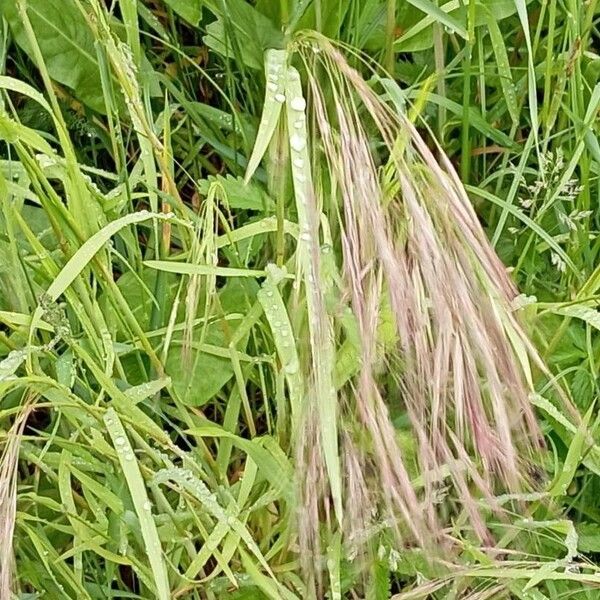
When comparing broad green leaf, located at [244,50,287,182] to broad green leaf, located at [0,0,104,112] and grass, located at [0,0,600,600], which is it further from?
broad green leaf, located at [0,0,104,112]

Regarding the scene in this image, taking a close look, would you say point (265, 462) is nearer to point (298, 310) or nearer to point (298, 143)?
point (298, 310)

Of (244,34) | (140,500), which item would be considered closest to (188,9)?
(244,34)

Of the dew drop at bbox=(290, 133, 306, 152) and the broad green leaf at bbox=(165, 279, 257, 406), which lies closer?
the dew drop at bbox=(290, 133, 306, 152)

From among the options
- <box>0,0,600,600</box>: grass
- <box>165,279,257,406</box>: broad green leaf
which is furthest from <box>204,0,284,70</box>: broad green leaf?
<box>165,279,257,406</box>: broad green leaf

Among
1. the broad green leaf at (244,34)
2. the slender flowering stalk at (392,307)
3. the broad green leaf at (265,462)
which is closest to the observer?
the slender flowering stalk at (392,307)

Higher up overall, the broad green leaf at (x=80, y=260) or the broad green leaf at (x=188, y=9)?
the broad green leaf at (x=188, y=9)

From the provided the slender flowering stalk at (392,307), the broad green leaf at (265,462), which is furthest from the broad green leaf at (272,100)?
the broad green leaf at (265,462)

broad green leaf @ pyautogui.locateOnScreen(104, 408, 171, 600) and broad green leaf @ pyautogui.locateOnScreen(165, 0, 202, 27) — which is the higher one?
broad green leaf @ pyautogui.locateOnScreen(165, 0, 202, 27)

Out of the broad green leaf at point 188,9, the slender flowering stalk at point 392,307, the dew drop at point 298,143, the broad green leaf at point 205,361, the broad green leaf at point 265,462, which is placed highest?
the broad green leaf at point 188,9

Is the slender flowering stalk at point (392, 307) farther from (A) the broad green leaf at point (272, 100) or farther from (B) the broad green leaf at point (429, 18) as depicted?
(B) the broad green leaf at point (429, 18)
